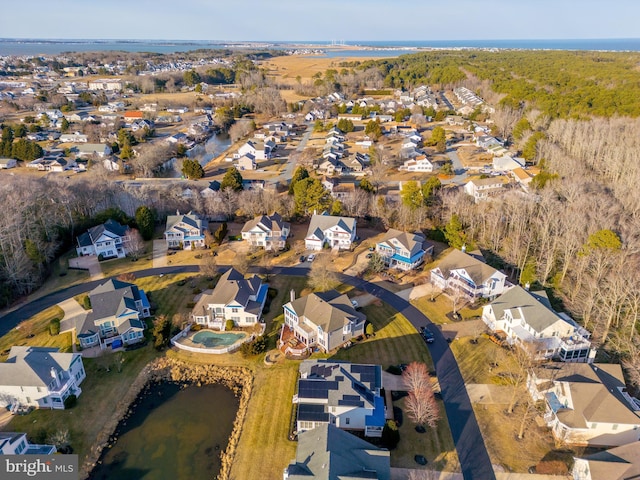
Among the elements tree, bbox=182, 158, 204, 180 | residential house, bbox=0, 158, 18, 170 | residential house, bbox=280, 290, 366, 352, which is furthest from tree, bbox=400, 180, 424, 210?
residential house, bbox=0, 158, 18, 170

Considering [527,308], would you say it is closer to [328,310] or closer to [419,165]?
[328,310]

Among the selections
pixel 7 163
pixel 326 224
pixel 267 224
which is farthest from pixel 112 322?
pixel 7 163

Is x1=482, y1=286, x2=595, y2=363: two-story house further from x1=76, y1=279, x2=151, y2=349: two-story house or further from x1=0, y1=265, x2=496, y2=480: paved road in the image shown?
x1=76, y1=279, x2=151, y2=349: two-story house

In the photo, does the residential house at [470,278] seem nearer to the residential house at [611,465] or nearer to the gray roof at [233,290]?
the residential house at [611,465]

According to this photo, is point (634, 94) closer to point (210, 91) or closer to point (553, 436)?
point (553, 436)

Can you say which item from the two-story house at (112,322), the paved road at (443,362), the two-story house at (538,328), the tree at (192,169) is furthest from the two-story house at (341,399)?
the tree at (192,169)

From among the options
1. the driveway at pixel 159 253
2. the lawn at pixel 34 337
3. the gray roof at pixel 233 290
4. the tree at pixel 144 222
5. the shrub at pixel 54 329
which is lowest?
the lawn at pixel 34 337
